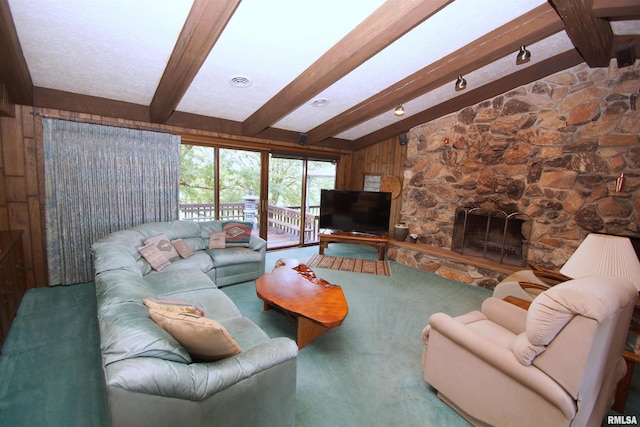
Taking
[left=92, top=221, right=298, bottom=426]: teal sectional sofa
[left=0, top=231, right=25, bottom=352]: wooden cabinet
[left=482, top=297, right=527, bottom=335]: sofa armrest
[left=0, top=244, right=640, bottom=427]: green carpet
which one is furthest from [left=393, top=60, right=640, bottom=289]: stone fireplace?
[left=0, top=231, right=25, bottom=352]: wooden cabinet

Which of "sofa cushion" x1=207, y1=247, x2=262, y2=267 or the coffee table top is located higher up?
"sofa cushion" x1=207, y1=247, x2=262, y2=267

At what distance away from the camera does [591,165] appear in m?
3.43

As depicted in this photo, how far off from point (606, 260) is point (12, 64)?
4872 millimetres

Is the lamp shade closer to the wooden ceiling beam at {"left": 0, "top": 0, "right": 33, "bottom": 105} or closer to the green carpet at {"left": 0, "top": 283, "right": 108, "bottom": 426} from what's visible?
the green carpet at {"left": 0, "top": 283, "right": 108, "bottom": 426}

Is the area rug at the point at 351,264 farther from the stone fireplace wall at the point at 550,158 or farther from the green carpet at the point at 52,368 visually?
the green carpet at the point at 52,368

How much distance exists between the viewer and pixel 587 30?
252cm

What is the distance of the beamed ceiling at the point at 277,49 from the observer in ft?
6.89

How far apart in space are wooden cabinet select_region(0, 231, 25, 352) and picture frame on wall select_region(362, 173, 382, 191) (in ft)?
18.0

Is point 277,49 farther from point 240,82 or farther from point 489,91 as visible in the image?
point 489,91

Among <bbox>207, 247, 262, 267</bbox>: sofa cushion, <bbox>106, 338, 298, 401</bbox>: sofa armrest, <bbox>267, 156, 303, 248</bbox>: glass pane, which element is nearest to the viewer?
<bbox>106, 338, 298, 401</bbox>: sofa armrest

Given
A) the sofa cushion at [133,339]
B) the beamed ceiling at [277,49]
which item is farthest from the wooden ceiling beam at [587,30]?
the sofa cushion at [133,339]

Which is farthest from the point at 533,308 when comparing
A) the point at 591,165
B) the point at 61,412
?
the point at 591,165

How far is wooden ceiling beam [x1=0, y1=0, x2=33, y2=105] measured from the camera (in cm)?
198

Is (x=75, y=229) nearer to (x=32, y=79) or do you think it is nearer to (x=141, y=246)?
(x=141, y=246)
